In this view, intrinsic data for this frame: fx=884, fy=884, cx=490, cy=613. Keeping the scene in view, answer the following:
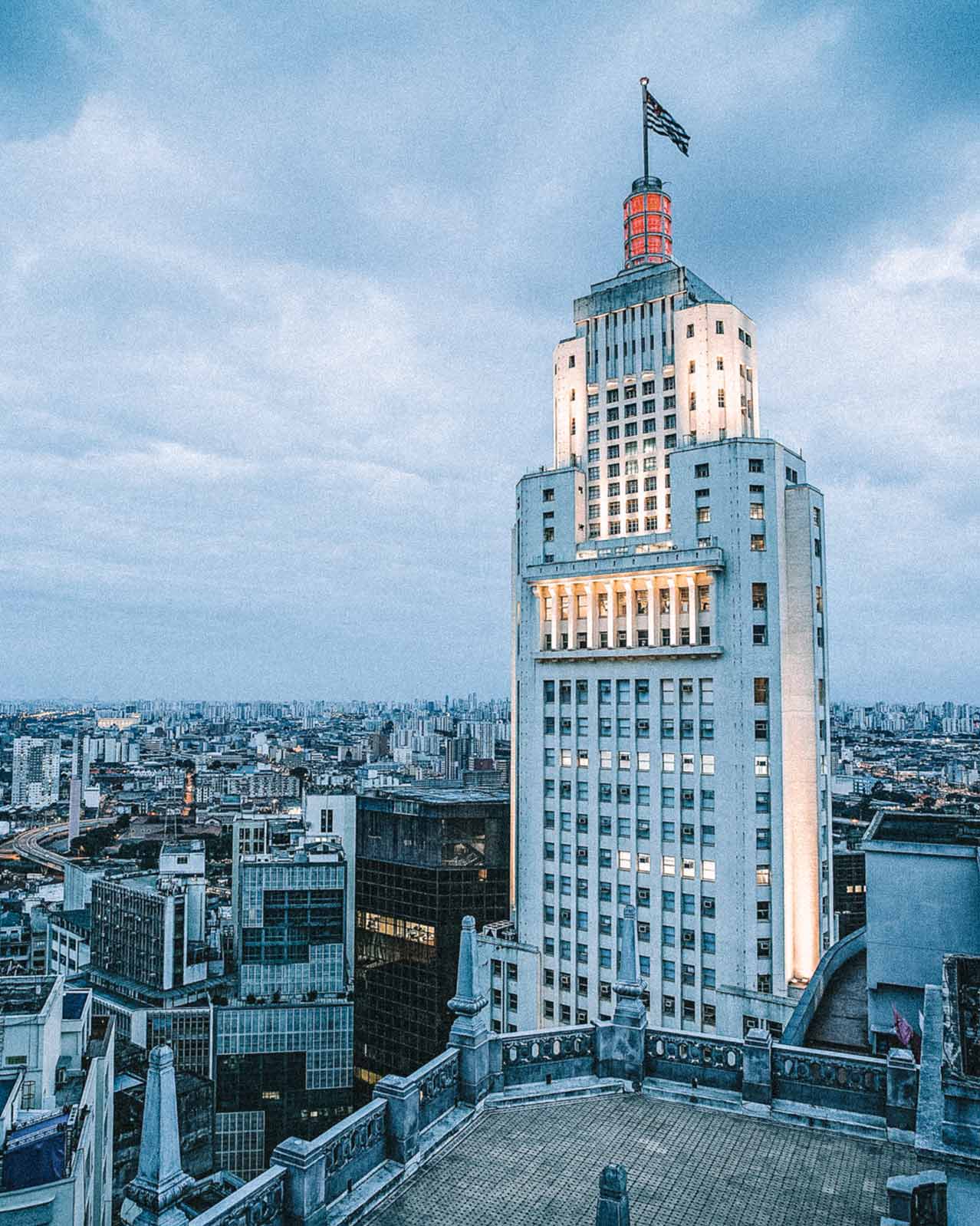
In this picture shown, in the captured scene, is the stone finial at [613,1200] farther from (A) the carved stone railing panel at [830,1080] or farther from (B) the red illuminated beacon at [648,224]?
(B) the red illuminated beacon at [648,224]

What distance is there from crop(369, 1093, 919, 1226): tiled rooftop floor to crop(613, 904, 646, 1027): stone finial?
174 centimetres

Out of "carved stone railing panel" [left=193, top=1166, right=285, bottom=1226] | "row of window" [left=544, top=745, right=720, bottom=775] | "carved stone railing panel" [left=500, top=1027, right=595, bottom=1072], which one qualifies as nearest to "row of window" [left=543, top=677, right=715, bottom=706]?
"row of window" [left=544, top=745, right=720, bottom=775]

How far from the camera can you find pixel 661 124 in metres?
71.5

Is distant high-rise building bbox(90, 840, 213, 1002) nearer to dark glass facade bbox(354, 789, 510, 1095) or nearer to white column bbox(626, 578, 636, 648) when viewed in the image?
dark glass facade bbox(354, 789, 510, 1095)

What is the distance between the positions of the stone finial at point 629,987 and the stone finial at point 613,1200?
27.2ft

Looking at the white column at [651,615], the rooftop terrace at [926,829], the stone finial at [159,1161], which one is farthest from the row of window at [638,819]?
the stone finial at [159,1161]

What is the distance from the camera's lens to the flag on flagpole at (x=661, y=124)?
70375mm

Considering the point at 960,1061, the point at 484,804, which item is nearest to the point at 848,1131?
the point at 960,1061

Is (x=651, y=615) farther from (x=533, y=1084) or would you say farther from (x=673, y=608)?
(x=533, y=1084)

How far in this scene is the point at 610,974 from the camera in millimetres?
A: 66188

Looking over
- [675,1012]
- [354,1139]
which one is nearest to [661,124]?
[675,1012]

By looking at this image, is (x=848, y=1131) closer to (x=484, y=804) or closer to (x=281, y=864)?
(x=484, y=804)

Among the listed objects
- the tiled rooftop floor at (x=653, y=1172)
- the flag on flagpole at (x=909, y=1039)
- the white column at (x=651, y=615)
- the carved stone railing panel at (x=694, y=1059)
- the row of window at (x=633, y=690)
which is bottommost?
the flag on flagpole at (x=909, y=1039)

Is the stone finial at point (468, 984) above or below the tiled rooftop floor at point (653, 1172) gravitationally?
above
